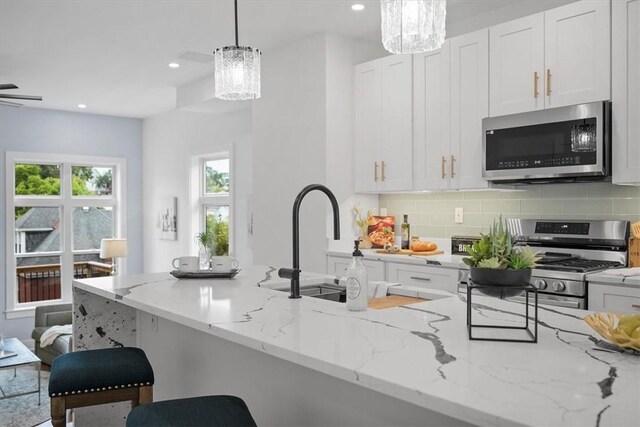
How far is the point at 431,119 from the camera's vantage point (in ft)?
12.9

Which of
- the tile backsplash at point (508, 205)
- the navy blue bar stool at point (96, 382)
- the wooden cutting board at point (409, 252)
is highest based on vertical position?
Result: the tile backsplash at point (508, 205)

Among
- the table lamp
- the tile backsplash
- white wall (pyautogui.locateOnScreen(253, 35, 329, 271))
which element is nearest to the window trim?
the table lamp

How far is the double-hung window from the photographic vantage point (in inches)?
259

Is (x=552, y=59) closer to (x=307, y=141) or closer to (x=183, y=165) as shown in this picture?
(x=307, y=141)

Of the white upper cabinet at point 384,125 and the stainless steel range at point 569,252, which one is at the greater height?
the white upper cabinet at point 384,125

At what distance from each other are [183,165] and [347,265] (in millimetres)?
3679

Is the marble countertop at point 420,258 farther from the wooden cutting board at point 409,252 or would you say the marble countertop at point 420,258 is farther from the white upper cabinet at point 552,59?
the white upper cabinet at point 552,59

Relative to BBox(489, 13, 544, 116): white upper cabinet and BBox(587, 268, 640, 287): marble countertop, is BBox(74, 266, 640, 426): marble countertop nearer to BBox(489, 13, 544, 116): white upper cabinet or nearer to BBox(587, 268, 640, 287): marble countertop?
BBox(587, 268, 640, 287): marble countertop

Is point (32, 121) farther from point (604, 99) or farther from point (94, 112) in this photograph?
point (604, 99)

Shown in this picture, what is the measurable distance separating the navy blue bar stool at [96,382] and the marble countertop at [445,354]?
307 mm

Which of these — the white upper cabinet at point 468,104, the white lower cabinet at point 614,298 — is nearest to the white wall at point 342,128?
the white upper cabinet at point 468,104

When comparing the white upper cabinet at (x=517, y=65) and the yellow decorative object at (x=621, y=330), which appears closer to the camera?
the yellow decorative object at (x=621, y=330)

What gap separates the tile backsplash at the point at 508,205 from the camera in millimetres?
3340

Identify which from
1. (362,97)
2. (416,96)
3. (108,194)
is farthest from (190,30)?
(108,194)
